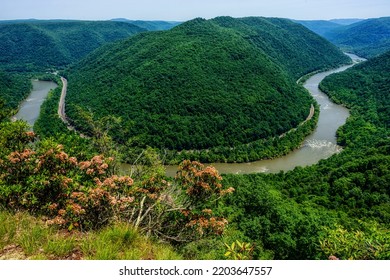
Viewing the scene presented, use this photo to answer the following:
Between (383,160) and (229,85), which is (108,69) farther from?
(383,160)

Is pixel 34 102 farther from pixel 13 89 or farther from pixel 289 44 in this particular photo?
pixel 289 44

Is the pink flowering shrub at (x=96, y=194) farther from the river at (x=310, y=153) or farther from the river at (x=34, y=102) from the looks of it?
the river at (x=34, y=102)

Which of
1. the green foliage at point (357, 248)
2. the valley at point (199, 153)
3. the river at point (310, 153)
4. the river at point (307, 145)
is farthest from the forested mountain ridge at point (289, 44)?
the green foliage at point (357, 248)

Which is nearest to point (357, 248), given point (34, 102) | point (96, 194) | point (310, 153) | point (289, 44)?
point (96, 194)

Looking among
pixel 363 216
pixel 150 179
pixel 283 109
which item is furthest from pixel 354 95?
pixel 150 179

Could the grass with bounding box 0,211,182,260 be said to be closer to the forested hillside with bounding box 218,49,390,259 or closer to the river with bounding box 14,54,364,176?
the forested hillside with bounding box 218,49,390,259

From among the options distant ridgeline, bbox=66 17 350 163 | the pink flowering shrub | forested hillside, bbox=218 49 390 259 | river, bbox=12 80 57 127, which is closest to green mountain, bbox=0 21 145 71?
river, bbox=12 80 57 127
